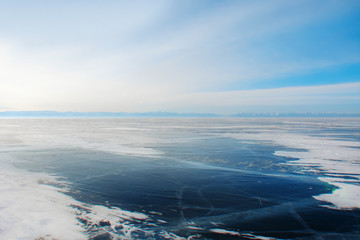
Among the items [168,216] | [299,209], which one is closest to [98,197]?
[168,216]

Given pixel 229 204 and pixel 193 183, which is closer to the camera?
pixel 229 204

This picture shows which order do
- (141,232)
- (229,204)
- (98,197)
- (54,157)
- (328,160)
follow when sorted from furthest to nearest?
(54,157)
(328,160)
(98,197)
(229,204)
(141,232)

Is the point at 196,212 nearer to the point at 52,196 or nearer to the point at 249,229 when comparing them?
the point at 249,229

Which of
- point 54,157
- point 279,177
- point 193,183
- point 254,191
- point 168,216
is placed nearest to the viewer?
point 168,216

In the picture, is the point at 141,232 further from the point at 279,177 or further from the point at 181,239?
the point at 279,177

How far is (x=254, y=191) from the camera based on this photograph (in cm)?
718

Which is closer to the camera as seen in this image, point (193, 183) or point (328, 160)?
point (193, 183)

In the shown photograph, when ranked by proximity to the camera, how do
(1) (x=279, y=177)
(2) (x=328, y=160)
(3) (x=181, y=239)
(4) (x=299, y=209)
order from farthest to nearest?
(2) (x=328, y=160)
(1) (x=279, y=177)
(4) (x=299, y=209)
(3) (x=181, y=239)

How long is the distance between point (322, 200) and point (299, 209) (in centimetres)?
106

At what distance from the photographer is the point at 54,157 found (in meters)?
12.8

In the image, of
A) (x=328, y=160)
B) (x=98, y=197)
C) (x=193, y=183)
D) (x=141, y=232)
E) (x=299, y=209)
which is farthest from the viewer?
(x=328, y=160)

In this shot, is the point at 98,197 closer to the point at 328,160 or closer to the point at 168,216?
the point at 168,216

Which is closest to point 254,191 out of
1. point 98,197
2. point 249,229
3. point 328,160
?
point 249,229

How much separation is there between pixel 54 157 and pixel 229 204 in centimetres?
1001
